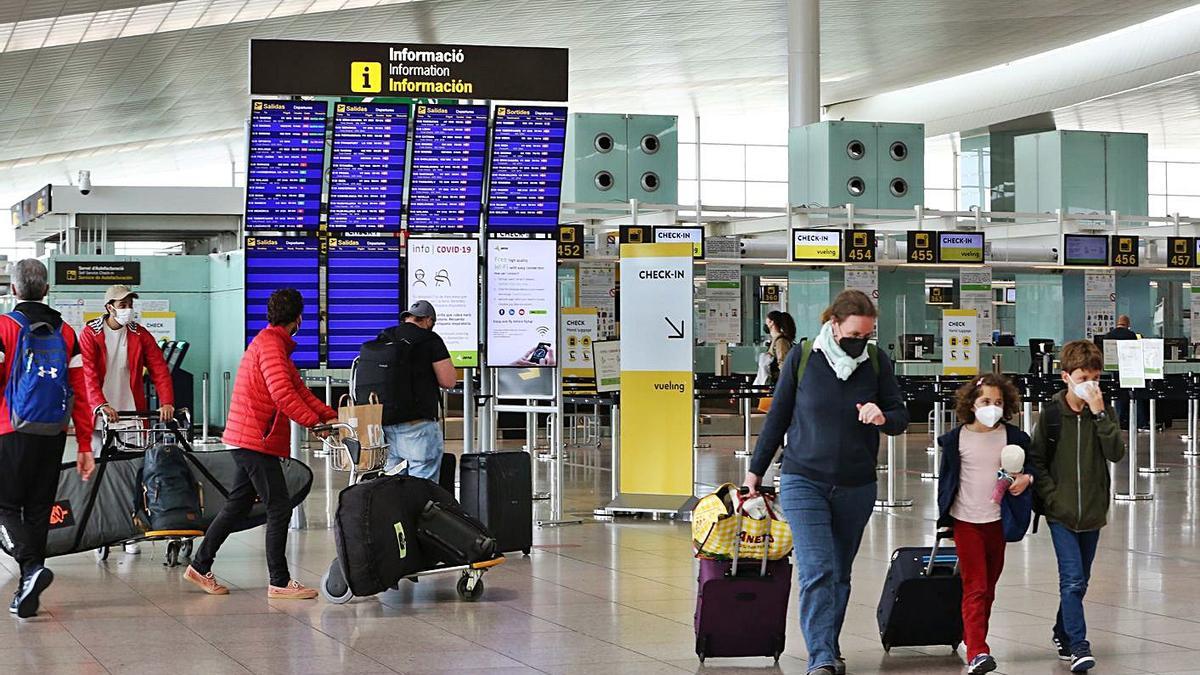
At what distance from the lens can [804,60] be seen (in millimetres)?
20031

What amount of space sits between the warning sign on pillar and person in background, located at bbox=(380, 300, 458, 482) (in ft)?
9.12

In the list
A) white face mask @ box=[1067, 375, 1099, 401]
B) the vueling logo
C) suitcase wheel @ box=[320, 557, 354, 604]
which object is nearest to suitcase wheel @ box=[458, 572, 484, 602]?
suitcase wheel @ box=[320, 557, 354, 604]

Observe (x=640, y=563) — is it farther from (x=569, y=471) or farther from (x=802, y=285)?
(x=802, y=285)

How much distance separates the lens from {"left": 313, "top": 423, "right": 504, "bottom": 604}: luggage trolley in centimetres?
770

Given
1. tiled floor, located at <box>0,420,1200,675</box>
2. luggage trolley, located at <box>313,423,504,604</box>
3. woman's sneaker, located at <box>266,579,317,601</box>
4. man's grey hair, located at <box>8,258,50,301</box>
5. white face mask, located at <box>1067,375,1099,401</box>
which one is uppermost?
man's grey hair, located at <box>8,258,50,301</box>

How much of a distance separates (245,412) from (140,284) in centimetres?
1525

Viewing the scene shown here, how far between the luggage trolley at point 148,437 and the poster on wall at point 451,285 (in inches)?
79.1

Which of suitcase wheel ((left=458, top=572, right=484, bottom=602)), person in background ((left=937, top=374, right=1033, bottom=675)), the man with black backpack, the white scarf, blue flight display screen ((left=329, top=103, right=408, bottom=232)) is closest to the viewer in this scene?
the white scarf

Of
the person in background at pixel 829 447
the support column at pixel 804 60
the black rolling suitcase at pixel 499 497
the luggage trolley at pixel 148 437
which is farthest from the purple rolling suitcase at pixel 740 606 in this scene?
the support column at pixel 804 60

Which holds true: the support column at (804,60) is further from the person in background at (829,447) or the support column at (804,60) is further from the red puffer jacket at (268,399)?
the person in background at (829,447)

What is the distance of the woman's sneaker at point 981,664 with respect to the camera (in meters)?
5.89

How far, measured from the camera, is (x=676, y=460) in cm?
1152

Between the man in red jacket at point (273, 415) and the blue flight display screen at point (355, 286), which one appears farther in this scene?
the blue flight display screen at point (355, 286)

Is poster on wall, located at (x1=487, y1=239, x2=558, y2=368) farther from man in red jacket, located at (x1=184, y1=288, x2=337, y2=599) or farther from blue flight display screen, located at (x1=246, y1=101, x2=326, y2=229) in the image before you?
man in red jacket, located at (x1=184, y1=288, x2=337, y2=599)
